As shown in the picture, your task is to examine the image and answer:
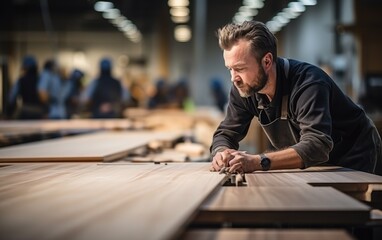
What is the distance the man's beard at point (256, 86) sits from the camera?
9.18ft

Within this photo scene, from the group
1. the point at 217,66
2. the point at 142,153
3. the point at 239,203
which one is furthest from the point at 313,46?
the point at 239,203

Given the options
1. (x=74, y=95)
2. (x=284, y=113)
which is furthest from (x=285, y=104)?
(x=74, y=95)

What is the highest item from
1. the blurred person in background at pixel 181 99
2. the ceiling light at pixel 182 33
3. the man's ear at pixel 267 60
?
the ceiling light at pixel 182 33

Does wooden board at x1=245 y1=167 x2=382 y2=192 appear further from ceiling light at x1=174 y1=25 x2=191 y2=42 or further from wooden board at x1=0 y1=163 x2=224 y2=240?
ceiling light at x1=174 y1=25 x2=191 y2=42

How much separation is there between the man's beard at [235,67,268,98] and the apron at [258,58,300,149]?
4.7 inches

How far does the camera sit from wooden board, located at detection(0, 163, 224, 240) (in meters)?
1.28

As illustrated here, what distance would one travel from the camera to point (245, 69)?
9.16ft

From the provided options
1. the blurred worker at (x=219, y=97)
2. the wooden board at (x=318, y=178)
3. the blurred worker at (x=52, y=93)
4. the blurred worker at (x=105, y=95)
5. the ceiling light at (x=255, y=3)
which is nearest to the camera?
the wooden board at (x=318, y=178)

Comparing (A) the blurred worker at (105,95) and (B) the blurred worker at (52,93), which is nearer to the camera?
(A) the blurred worker at (105,95)

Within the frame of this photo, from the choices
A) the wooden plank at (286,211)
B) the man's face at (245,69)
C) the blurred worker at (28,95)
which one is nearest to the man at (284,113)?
the man's face at (245,69)

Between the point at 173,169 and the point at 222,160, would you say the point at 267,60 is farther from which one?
the point at 173,169

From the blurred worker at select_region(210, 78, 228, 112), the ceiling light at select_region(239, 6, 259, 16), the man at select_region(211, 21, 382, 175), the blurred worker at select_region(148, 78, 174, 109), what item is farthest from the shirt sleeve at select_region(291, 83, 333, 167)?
the blurred worker at select_region(148, 78, 174, 109)

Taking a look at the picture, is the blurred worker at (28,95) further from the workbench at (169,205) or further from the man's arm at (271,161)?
the man's arm at (271,161)

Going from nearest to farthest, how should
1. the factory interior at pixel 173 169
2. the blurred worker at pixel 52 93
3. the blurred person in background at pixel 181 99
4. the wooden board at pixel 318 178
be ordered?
the factory interior at pixel 173 169
the wooden board at pixel 318 178
the blurred worker at pixel 52 93
the blurred person in background at pixel 181 99
